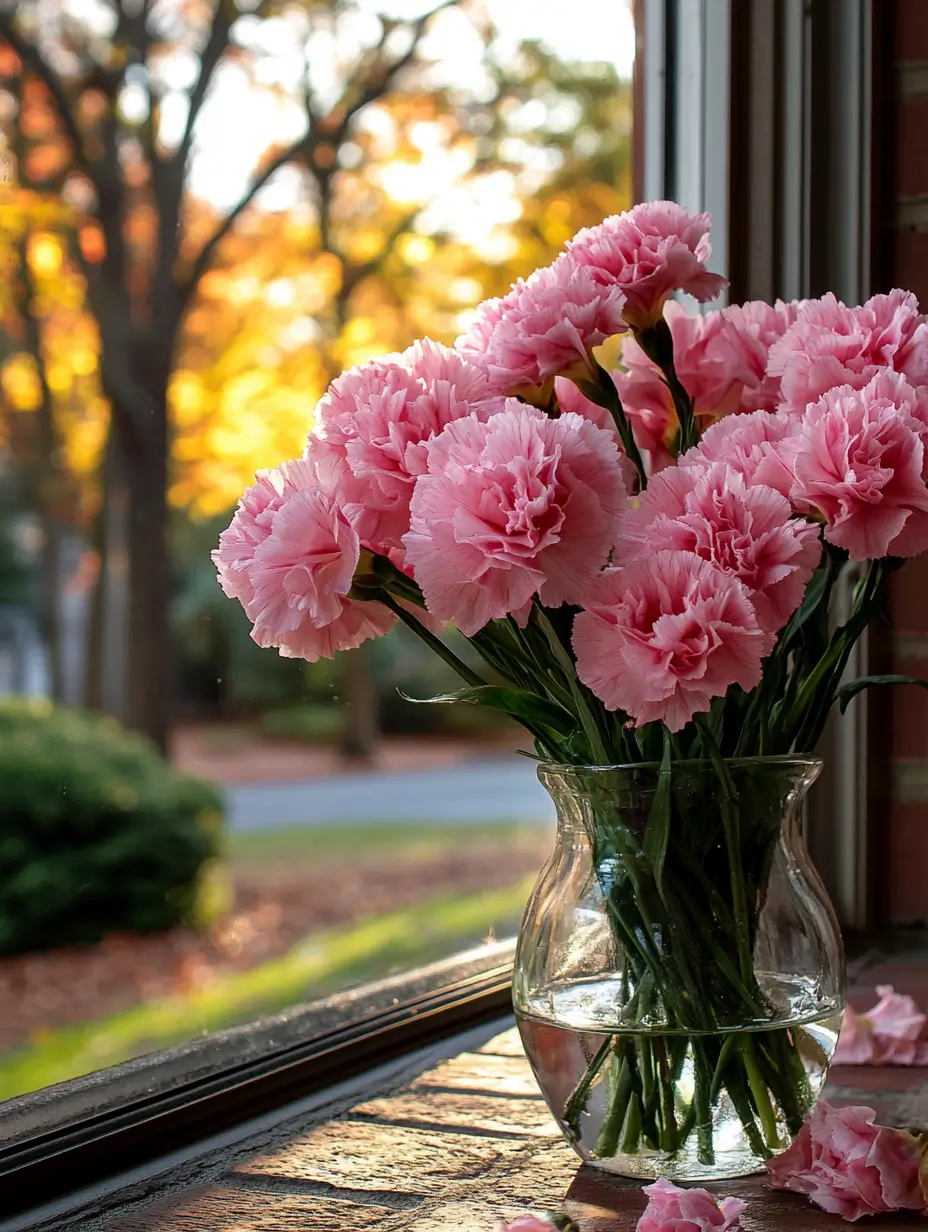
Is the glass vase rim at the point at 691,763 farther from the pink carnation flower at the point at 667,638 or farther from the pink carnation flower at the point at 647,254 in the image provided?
the pink carnation flower at the point at 647,254

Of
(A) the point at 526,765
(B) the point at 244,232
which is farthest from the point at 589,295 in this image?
(A) the point at 526,765

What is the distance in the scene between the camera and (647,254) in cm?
71

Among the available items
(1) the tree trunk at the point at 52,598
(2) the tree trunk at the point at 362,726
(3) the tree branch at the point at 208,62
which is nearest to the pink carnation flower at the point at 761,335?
(3) the tree branch at the point at 208,62

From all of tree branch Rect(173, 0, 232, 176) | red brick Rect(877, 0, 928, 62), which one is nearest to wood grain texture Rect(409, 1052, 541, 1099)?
red brick Rect(877, 0, 928, 62)

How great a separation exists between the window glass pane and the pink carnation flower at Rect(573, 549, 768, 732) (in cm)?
300

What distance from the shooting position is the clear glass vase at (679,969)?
69 centimetres

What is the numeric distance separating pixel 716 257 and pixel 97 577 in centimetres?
368

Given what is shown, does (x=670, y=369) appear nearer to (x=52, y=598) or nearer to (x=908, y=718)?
(x=908, y=718)

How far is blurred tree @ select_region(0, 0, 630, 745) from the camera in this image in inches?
172

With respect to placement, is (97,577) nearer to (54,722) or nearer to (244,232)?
(54,722)

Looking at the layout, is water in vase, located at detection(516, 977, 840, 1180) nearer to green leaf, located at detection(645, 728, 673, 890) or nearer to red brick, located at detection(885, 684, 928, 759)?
green leaf, located at detection(645, 728, 673, 890)

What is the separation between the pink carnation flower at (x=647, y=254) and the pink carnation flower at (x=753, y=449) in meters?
0.09

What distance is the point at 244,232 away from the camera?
17.5 ft

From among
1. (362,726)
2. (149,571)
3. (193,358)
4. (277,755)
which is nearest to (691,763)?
(149,571)
